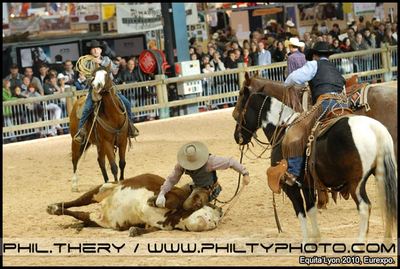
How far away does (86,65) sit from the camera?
1467cm

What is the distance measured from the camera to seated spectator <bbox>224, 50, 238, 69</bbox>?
25.6 metres

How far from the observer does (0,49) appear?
24.1 m

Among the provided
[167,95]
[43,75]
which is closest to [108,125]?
[43,75]

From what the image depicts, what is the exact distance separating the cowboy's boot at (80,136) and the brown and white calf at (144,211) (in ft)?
10.4

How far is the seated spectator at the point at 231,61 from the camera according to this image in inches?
1009

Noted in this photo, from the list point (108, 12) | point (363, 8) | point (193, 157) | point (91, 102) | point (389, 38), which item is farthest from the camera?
point (363, 8)

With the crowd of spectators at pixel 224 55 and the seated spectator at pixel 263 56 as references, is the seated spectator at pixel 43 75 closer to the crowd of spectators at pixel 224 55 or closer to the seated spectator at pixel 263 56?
the crowd of spectators at pixel 224 55

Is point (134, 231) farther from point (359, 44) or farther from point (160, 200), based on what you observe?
point (359, 44)

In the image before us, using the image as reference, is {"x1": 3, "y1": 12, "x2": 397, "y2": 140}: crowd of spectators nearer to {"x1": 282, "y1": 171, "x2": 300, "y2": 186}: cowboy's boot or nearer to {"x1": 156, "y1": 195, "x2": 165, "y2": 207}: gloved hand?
{"x1": 156, "y1": 195, "x2": 165, "y2": 207}: gloved hand

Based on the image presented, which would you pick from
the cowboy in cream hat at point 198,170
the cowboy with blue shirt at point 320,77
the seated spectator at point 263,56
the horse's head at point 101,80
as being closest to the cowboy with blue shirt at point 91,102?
the horse's head at point 101,80

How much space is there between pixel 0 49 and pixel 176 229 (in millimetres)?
14017

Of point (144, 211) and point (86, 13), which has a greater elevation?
point (86, 13)

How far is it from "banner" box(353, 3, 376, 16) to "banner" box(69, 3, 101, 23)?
909cm

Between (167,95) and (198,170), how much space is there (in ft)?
44.7
